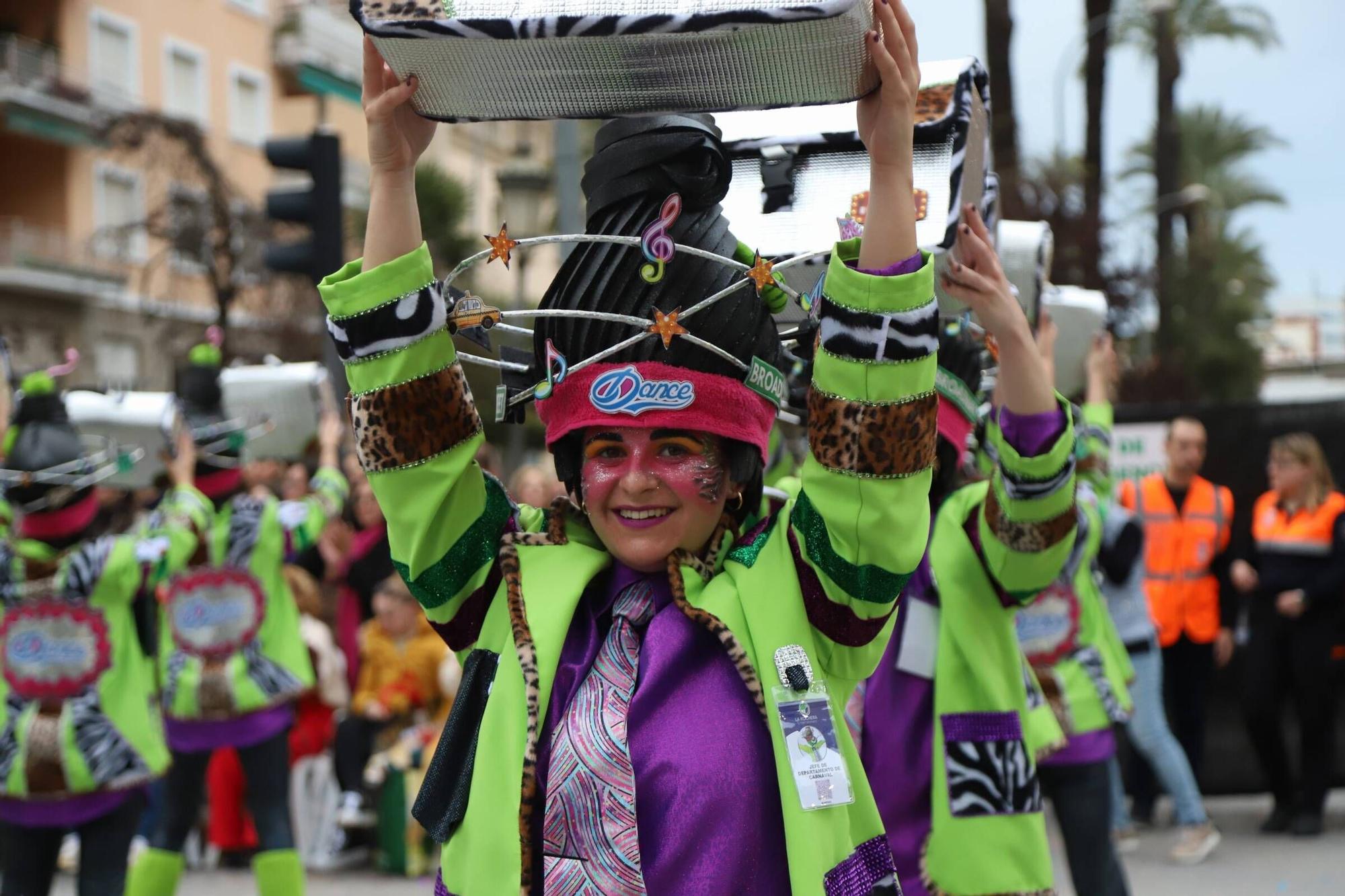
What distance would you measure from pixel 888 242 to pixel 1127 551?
599 cm

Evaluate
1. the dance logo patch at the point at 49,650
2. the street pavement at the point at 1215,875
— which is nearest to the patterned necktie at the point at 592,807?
the dance logo patch at the point at 49,650

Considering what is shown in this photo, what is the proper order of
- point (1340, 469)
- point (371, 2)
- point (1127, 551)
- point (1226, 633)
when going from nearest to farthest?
point (371, 2) → point (1127, 551) → point (1226, 633) → point (1340, 469)

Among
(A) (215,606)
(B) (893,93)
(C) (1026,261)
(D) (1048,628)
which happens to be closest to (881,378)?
(B) (893,93)

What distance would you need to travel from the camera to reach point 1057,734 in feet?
12.4

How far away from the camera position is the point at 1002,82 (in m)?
14.9

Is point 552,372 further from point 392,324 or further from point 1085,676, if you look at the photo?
point 1085,676

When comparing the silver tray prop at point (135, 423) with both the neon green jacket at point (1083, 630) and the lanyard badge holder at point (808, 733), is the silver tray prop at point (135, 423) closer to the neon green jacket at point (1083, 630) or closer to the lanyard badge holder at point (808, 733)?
the neon green jacket at point (1083, 630)

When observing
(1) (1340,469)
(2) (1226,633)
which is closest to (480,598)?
(2) (1226,633)

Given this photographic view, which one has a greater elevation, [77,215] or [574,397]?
[77,215]

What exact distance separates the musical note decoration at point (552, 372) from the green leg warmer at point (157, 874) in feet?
14.2

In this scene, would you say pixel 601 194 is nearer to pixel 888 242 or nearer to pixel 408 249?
pixel 408 249

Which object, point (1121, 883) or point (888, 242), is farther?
point (1121, 883)

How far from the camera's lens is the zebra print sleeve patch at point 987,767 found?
3297 millimetres

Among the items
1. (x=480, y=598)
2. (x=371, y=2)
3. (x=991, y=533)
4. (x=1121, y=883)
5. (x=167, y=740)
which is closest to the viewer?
(x=371, y=2)
